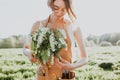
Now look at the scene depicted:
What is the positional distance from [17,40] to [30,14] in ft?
1.38

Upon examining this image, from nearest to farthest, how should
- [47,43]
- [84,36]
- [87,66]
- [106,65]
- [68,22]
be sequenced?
[47,43]
[68,22]
[84,36]
[87,66]
[106,65]

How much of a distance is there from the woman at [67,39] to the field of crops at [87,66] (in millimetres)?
2014

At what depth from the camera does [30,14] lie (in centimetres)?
429

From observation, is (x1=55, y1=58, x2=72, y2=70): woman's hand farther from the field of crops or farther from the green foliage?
the green foliage

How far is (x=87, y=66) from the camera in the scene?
Answer: 439 centimetres

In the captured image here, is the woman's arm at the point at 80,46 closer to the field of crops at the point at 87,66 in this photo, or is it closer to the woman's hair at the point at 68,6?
the woman's hair at the point at 68,6

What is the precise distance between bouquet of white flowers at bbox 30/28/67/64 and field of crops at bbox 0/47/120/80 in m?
2.06

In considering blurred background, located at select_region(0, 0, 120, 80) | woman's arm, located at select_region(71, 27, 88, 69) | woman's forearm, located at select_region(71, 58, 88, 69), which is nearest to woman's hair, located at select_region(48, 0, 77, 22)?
woman's arm, located at select_region(71, 27, 88, 69)

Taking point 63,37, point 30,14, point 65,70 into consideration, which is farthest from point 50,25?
point 30,14

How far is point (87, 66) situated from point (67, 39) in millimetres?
2222

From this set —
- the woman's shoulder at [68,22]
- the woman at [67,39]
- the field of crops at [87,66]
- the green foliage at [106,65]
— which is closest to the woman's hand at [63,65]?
the woman at [67,39]

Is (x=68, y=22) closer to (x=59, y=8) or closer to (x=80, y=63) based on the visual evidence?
(x=59, y=8)

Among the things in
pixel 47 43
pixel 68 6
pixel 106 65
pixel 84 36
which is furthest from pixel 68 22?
pixel 106 65

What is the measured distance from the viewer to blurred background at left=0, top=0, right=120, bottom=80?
14.1ft
